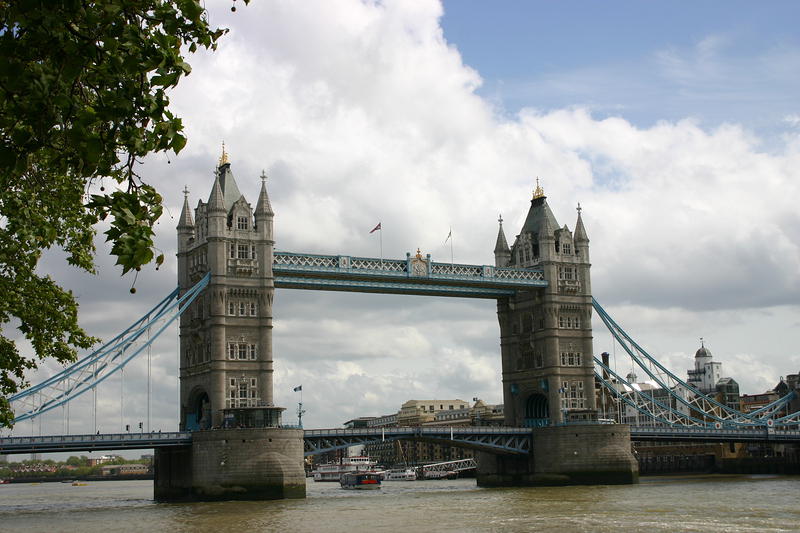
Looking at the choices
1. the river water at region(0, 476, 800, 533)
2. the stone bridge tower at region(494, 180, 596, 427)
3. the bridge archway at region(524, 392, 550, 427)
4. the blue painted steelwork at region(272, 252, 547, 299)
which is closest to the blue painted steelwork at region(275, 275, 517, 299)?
the blue painted steelwork at region(272, 252, 547, 299)

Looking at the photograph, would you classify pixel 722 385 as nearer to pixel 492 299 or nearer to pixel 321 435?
pixel 492 299

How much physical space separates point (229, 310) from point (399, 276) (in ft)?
49.5

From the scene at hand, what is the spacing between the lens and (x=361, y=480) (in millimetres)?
111000

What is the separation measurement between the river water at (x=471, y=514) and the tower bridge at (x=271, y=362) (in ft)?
14.3

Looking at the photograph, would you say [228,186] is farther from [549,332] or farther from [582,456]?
[582,456]

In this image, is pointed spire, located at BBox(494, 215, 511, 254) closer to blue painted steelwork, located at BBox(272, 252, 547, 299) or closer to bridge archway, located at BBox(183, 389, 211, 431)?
blue painted steelwork, located at BBox(272, 252, 547, 299)

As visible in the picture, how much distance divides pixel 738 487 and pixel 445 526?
41049 mm

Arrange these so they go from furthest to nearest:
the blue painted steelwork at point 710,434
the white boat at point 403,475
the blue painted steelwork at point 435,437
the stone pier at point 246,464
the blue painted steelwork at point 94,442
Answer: the white boat at point 403,475 < the blue painted steelwork at point 710,434 < the blue painted steelwork at point 435,437 < the stone pier at point 246,464 < the blue painted steelwork at point 94,442

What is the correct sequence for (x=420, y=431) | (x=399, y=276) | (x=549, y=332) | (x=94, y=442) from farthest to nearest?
1. (x=549, y=332)
2. (x=399, y=276)
3. (x=420, y=431)
4. (x=94, y=442)

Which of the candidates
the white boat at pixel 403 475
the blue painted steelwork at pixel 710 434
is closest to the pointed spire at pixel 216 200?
the blue painted steelwork at pixel 710 434

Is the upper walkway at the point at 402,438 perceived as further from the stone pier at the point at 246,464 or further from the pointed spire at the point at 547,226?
the pointed spire at the point at 547,226

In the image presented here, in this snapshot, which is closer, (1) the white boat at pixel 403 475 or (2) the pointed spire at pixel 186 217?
(2) the pointed spire at pixel 186 217

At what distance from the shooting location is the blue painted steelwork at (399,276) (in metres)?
81.2

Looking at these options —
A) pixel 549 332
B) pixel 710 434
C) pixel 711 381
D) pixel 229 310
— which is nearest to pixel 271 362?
pixel 229 310
